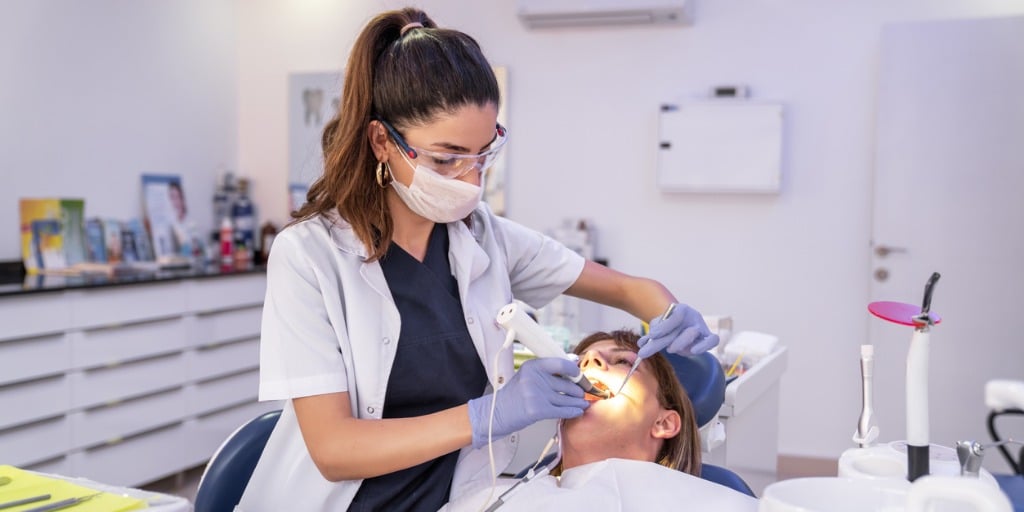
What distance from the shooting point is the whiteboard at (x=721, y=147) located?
3572 mm

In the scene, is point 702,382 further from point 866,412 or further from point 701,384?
point 866,412

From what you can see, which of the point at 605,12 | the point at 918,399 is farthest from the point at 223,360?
the point at 918,399

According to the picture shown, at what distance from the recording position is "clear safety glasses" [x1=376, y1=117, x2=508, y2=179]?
1.36m

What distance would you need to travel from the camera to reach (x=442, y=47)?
135cm

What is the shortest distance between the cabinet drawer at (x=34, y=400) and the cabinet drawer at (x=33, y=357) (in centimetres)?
4

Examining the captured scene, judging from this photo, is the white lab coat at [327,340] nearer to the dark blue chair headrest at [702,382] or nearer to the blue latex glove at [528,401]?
the blue latex glove at [528,401]

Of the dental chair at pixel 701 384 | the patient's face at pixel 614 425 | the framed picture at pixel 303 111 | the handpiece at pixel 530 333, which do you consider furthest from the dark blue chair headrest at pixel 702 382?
the framed picture at pixel 303 111

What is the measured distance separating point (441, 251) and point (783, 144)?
251cm

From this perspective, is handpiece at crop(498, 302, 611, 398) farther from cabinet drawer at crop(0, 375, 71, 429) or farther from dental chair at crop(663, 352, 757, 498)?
cabinet drawer at crop(0, 375, 71, 429)

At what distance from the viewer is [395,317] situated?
4.51 feet

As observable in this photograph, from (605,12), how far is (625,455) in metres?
2.53

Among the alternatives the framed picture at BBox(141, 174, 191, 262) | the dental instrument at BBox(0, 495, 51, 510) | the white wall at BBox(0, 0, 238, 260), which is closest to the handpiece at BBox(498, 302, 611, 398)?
the dental instrument at BBox(0, 495, 51, 510)

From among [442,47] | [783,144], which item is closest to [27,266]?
[442,47]

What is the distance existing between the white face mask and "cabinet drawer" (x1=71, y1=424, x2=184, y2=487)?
2064 millimetres
